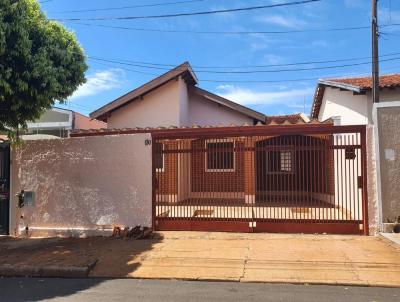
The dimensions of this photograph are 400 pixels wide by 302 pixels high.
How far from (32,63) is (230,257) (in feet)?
17.8

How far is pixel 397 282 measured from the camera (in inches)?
258

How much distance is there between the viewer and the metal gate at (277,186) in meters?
9.69

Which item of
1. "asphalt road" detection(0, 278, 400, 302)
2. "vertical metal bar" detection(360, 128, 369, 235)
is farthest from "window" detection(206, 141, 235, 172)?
"asphalt road" detection(0, 278, 400, 302)

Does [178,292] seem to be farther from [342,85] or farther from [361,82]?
[361,82]

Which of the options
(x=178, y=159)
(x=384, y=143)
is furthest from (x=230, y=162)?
(x=384, y=143)

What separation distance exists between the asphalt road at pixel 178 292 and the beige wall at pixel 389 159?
3.42 meters

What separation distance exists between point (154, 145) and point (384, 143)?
505 cm

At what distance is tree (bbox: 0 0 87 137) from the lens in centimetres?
867

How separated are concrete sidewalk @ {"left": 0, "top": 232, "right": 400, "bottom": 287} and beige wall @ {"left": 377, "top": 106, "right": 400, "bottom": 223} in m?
0.80

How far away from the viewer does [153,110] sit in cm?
1897

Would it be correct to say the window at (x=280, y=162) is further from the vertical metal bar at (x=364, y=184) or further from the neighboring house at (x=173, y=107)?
the neighboring house at (x=173, y=107)

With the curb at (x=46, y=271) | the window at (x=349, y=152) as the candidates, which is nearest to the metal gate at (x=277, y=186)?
the window at (x=349, y=152)

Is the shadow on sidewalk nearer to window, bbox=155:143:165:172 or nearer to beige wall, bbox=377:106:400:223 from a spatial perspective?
window, bbox=155:143:165:172

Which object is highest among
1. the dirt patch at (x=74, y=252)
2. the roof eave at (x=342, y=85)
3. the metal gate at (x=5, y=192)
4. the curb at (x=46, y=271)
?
the roof eave at (x=342, y=85)
